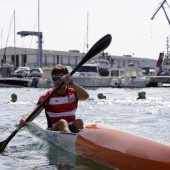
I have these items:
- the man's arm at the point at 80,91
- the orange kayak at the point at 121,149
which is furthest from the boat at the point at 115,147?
the man's arm at the point at 80,91

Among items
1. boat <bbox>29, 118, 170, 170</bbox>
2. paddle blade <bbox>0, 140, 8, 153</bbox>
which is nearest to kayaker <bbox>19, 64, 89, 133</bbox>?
boat <bbox>29, 118, 170, 170</bbox>

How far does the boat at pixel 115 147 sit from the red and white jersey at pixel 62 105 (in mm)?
343

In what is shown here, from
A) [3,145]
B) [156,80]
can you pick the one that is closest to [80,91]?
[3,145]

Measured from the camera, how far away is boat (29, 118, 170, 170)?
598cm

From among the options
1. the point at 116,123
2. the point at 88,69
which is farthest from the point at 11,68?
the point at 116,123

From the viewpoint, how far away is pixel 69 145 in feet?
27.0

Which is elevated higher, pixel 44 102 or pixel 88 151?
pixel 44 102

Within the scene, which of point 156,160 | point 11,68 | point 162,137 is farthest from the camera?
point 11,68

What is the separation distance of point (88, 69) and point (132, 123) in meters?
34.0

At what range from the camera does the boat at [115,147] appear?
5980mm

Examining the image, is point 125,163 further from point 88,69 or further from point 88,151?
point 88,69

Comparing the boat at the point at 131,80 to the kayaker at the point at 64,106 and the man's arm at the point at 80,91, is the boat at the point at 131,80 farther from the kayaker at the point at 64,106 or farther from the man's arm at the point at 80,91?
the man's arm at the point at 80,91

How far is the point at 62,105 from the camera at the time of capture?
27.4 feet

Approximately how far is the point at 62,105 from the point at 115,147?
6.19ft
